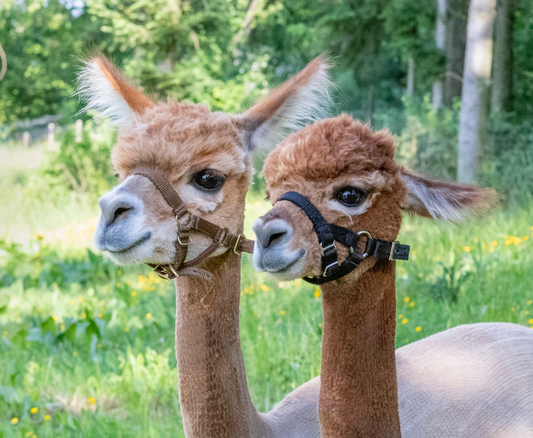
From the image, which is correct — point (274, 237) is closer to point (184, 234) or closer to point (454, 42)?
point (184, 234)

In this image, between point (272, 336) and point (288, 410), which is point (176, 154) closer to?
point (288, 410)

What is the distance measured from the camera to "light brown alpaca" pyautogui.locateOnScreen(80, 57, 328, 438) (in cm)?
175

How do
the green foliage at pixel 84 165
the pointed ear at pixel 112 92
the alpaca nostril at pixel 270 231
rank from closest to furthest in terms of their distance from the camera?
the alpaca nostril at pixel 270 231
the pointed ear at pixel 112 92
the green foliage at pixel 84 165

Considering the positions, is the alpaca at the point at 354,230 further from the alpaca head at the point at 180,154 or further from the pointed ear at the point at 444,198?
the alpaca head at the point at 180,154

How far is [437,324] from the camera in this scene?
3.81 m

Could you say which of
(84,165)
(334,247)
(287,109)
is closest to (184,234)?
(334,247)

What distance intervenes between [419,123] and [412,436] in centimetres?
804

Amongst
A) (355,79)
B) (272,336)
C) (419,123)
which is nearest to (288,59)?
(355,79)

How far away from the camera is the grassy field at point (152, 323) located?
3367 mm

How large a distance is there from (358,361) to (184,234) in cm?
71

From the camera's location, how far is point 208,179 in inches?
74.9

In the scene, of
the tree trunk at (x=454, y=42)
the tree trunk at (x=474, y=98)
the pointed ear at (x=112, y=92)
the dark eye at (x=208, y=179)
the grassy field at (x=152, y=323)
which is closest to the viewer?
the dark eye at (x=208, y=179)

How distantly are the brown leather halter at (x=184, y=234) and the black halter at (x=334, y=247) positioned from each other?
339 millimetres

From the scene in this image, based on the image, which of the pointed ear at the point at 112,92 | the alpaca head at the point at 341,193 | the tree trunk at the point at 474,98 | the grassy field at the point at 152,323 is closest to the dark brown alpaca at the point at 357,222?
the alpaca head at the point at 341,193
